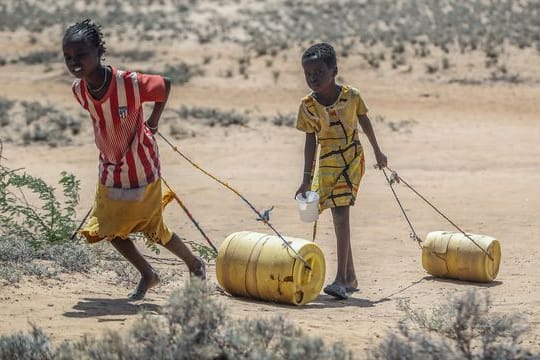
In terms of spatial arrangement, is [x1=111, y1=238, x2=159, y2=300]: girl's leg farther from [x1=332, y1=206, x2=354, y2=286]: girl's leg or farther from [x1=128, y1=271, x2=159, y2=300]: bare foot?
[x1=332, y1=206, x2=354, y2=286]: girl's leg

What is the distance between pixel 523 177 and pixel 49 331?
31.4ft

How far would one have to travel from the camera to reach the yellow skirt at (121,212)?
6199 millimetres

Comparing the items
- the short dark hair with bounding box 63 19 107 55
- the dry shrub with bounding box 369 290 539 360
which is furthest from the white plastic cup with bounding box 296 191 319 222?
the dry shrub with bounding box 369 290 539 360

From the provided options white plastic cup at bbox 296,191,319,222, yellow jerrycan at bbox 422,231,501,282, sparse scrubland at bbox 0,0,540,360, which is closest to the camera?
sparse scrubland at bbox 0,0,540,360

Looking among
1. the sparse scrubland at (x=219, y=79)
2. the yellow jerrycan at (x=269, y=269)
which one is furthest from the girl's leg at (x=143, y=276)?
the sparse scrubland at (x=219, y=79)

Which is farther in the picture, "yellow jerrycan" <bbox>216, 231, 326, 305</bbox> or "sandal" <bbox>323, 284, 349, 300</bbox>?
"sandal" <bbox>323, 284, 349, 300</bbox>

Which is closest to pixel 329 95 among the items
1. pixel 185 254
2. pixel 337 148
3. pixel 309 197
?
pixel 337 148

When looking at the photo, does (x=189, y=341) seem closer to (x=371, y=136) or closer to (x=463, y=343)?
(x=463, y=343)

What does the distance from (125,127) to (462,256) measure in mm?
3099

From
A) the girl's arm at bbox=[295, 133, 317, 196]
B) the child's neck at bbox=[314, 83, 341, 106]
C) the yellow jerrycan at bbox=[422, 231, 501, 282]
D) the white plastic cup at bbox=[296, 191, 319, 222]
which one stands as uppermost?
the child's neck at bbox=[314, 83, 341, 106]

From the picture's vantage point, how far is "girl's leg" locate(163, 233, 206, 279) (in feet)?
21.3

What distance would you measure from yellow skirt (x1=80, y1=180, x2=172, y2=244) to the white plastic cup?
1131 mm

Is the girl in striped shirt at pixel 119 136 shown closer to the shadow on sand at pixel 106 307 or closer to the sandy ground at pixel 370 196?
the shadow on sand at pixel 106 307

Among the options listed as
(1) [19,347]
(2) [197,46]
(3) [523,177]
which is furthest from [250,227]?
(2) [197,46]
